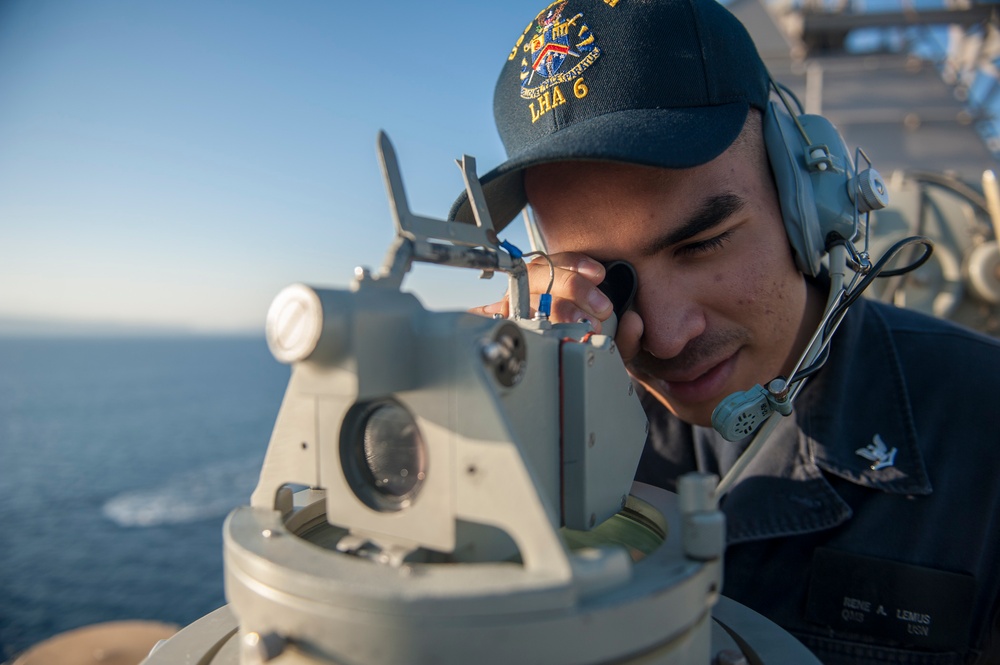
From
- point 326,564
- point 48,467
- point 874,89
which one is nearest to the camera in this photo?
point 326,564

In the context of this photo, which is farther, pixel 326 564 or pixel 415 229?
pixel 415 229

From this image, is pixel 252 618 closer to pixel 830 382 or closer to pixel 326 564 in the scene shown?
pixel 326 564

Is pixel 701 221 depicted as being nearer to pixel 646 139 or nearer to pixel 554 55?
pixel 646 139

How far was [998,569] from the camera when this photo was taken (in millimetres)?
1308

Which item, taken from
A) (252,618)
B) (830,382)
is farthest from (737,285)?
(252,618)

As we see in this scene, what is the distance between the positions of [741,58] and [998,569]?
1184mm

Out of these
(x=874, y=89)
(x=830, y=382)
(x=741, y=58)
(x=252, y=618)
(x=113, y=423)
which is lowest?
(x=113, y=423)

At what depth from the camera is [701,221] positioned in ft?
4.05

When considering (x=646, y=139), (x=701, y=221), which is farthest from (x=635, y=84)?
(x=701, y=221)

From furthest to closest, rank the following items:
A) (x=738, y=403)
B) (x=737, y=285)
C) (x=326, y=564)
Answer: (x=737, y=285) → (x=738, y=403) → (x=326, y=564)

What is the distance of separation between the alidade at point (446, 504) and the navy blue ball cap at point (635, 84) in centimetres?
43

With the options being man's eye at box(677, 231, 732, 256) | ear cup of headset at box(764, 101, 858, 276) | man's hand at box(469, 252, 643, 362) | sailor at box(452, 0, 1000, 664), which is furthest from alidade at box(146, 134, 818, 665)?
ear cup of headset at box(764, 101, 858, 276)

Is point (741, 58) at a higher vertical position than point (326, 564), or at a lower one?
higher

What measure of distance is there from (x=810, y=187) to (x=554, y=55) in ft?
1.99
